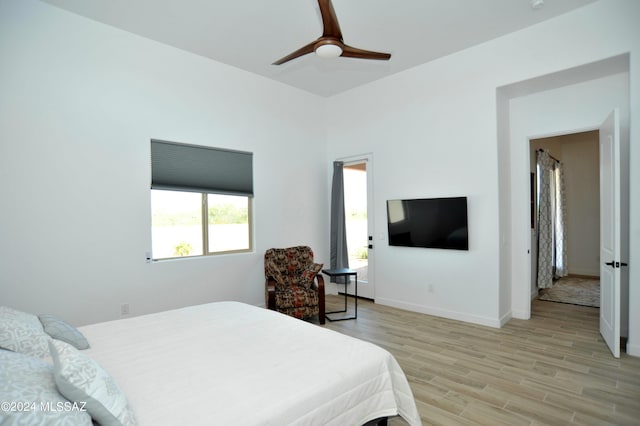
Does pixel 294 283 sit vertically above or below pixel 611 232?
below

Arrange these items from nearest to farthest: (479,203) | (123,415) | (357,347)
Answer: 1. (123,415)
2. (357,347)
3. (479,203)

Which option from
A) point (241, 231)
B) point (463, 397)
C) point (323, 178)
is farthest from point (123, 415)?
point (323, 178)

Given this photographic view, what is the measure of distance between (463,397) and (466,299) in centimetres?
204

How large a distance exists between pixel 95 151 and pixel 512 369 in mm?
4606

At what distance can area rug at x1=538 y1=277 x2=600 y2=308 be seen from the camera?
5.31 metres

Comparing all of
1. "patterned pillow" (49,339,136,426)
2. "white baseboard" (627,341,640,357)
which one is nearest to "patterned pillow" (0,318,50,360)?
"patterned pillow" (49,339,136,426)

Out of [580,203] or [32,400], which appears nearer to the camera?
[32,400]

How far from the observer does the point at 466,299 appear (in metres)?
4.47

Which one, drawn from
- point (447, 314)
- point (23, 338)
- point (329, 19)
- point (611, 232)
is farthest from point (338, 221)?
point (23, 338)

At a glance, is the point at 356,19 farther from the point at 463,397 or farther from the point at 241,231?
the point at 463,397

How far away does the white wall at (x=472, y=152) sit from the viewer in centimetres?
372

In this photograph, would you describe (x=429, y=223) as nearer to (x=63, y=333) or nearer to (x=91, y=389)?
(x=63, y=333)

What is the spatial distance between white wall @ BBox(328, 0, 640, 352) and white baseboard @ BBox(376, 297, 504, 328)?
0.01 meters

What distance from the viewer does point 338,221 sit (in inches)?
229
